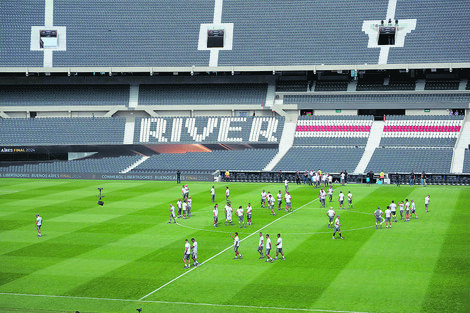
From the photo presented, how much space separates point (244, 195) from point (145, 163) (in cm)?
2049

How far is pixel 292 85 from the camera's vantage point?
3078 inches

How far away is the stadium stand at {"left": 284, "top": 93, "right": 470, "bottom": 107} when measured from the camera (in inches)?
2810

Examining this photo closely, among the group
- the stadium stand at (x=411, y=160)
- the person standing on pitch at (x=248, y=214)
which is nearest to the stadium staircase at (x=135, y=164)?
the stadium stand at (x=411, y=160)

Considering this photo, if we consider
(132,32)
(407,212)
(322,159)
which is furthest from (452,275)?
(132,32)

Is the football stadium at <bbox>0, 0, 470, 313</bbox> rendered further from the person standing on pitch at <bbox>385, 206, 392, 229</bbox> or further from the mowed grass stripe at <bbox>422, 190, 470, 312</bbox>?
Result: the mowed grass stripe at <bbox>422, 190, 470, 312</bbox>

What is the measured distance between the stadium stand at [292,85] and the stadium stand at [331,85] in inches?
55.5

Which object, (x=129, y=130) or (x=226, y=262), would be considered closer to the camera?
(x=226, y=262)

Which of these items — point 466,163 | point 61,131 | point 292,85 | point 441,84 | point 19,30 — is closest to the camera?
point 466,163

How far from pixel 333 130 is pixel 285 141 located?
5403 millimetres

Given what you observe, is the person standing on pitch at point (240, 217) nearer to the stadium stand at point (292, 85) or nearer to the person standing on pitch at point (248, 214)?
the person standing on pitch at point (248, 214)

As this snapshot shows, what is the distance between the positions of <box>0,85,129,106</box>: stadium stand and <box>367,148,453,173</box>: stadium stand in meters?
31.8

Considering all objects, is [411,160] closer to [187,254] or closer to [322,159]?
[322,159]

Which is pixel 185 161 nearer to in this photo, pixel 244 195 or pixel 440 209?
pixel 244 195

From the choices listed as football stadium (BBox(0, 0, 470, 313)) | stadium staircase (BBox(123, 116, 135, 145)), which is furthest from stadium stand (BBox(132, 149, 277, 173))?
stadium staircase (BBox(123, 116, 135, 145))
